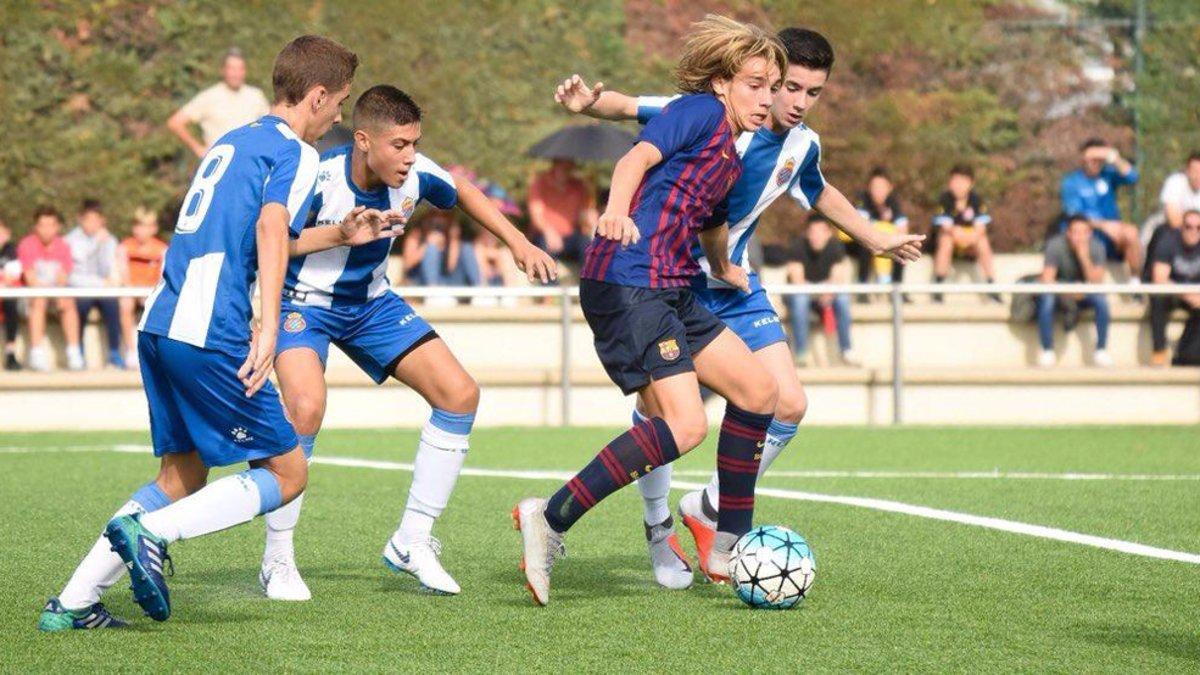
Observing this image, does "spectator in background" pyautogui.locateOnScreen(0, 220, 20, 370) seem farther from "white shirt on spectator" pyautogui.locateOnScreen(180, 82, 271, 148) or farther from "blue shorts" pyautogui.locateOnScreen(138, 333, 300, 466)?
"blue shorts" pyautogui.locateOnScreen(138, 333, 300, 466)

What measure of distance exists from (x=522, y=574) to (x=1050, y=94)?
2307 cm

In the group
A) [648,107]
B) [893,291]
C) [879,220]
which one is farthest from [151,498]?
[879,220]

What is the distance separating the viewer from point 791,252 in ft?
53.6

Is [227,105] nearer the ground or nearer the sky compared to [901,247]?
nearer the sky

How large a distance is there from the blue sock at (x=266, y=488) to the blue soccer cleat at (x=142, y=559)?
16.0 inches

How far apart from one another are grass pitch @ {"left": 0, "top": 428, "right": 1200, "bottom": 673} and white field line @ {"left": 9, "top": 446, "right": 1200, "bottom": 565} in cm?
13

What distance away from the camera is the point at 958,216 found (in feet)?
55.2

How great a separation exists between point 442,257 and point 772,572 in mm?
10823

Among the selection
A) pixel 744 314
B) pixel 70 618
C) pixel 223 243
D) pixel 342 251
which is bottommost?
pixel 70 618

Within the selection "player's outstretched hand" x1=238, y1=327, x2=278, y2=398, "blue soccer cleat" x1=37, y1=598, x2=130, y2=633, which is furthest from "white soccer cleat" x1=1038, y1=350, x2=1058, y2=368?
"blue soccer cleat" x1=37, y1=598, x2=130, y2=633

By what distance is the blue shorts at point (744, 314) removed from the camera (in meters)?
7.56

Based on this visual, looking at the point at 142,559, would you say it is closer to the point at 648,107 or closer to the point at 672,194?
the point at 672,194

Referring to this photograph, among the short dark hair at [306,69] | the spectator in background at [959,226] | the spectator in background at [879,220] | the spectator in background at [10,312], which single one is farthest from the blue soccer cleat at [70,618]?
the spectator in background at [959,226]

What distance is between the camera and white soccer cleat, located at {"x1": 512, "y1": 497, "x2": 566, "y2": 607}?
629cm
